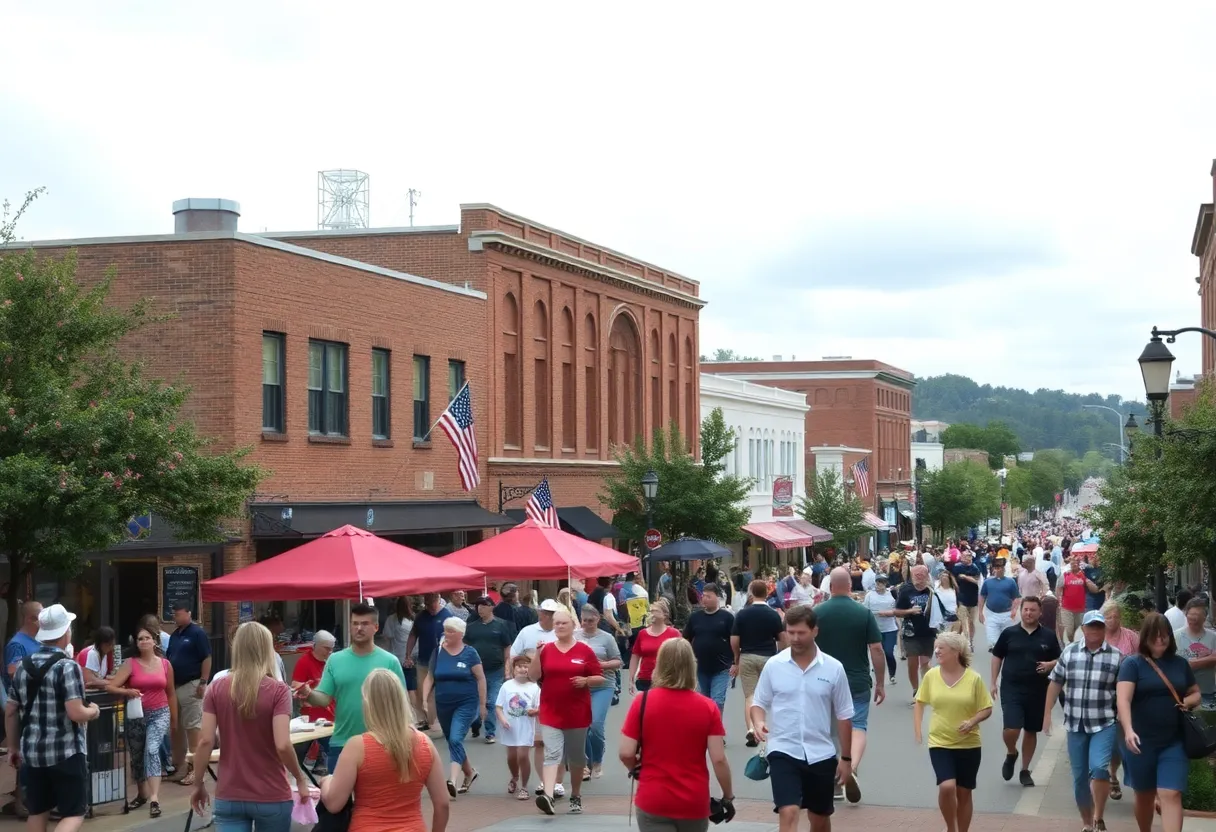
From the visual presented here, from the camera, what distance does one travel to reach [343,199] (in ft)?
132

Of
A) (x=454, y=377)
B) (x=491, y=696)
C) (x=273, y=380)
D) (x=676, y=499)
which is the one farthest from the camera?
(x=676, y=499)

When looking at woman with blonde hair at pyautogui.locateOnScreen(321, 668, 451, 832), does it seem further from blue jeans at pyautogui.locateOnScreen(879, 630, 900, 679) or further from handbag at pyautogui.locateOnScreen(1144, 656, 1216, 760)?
blue jeans at pyautogui.locateOnScreen(879, 630, 900, 679)

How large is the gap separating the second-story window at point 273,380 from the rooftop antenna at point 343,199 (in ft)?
A: 46.7

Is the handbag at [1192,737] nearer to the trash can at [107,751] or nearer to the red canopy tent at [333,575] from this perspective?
the red canopy tent at [333,575]

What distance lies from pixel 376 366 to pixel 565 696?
17506mm

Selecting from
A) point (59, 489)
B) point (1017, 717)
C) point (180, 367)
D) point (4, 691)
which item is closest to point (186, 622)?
point (59, 489)

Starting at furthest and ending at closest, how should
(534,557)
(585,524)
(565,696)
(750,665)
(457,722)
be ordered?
1. (585,524)
2. (534,557)
3. (750,665)
4. (457,722)
5. (565,696)

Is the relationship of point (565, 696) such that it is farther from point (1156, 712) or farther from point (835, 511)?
point (835, 511)

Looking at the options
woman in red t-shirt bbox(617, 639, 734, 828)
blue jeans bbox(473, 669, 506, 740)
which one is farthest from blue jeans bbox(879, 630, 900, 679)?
woman in red t-shirt bbox(617, 639, 734, 828)

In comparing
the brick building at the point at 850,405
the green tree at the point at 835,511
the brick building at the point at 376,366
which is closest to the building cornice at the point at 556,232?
the brick building at the point at 376,366

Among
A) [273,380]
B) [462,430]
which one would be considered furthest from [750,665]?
[462,430]

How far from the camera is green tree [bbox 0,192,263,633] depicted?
15641mm

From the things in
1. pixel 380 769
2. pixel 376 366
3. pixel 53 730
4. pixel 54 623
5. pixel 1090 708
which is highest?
pixel 376 366

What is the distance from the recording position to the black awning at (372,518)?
2545cm
